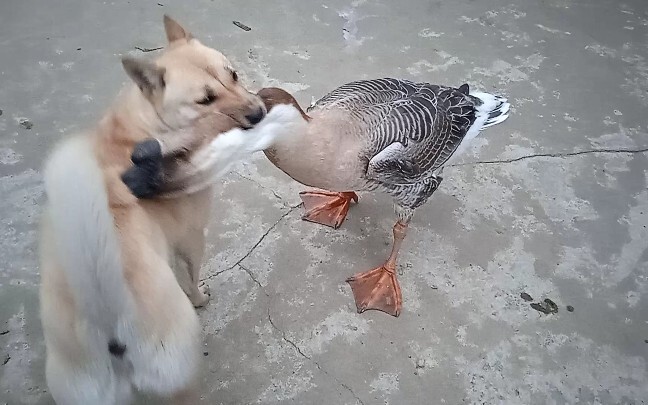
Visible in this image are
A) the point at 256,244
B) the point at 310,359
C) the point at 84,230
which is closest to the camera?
the point at 84,230

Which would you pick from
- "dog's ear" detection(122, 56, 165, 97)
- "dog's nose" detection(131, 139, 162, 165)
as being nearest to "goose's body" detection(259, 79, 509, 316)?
"dog's ear" detection(122, 56, 165, 97)

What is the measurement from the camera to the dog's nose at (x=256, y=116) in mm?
1980

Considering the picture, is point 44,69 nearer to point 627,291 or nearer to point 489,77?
point 489,77

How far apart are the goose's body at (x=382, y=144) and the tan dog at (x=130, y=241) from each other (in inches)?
10.3

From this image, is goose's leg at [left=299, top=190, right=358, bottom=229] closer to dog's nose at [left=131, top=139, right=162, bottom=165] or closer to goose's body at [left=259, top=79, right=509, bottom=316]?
goose's body at [left=259, top=79, right=509, bottom=316]

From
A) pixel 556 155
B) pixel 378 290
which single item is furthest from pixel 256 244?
pixel 556 155

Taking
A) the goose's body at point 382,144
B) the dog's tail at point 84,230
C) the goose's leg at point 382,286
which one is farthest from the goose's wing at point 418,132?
the dog's tail at point 84,230

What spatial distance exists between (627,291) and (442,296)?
890 mm

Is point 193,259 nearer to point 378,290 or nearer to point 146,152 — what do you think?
point 146,152

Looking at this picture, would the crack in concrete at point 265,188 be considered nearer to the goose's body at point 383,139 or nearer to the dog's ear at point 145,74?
the goose's body at point 383,139

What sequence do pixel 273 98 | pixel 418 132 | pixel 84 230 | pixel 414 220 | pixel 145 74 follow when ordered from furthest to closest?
pixel 414 220
pixel 418 132
pixel 273 98
pixel 145 74
pixel 84 230

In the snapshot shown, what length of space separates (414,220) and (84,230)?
202cm

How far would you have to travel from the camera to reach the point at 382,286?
2.66m

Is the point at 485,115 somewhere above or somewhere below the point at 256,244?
above
